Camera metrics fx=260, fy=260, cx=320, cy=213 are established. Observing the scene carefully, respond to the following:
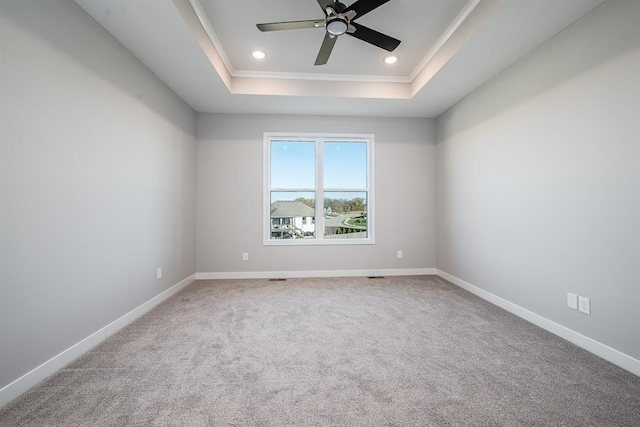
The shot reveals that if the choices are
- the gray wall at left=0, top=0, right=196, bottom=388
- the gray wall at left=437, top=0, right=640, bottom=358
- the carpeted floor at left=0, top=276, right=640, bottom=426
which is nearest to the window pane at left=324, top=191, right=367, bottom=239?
the gray wall at left=437, top=0, right=640, bottom=358

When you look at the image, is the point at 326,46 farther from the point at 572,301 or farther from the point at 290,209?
the point at 572,301

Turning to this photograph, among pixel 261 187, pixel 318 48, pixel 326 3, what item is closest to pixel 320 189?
pixel 261 187

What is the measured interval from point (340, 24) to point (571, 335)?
3.02 meters

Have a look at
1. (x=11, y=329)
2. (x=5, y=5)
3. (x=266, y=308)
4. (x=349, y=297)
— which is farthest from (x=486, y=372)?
(x=5, y=5)

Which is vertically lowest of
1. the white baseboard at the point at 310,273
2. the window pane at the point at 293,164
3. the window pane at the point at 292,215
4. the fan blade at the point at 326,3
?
the white baseboard at the point at 310,273

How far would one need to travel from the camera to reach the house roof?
4.19 metres

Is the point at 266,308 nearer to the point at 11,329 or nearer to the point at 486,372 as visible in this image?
the point at 11,329

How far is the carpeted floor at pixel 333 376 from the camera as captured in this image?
1.31 m

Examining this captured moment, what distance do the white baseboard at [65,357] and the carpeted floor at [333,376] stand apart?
0.18ft

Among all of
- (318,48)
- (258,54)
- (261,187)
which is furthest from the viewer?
(261,187)

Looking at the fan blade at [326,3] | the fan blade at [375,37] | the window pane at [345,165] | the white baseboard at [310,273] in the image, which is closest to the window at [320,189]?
the window pane at [345,165]

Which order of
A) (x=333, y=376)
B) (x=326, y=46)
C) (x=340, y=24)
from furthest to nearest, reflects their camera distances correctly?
(x=326, y=46), (x=340, y=24), (x=333, y=376)

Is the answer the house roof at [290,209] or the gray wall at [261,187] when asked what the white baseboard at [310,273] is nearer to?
the gray wall at [261,187]

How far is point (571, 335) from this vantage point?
206 cm
